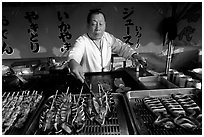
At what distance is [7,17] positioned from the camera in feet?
15.0

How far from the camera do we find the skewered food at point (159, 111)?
53.4 inches

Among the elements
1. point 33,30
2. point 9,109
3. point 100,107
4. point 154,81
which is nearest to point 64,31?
point 33,30

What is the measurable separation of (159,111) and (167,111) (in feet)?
0.34

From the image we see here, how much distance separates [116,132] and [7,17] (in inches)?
179

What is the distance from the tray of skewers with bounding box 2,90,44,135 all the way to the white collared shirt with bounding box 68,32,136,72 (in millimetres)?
1702

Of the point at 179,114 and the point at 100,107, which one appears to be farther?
the point at 100,107

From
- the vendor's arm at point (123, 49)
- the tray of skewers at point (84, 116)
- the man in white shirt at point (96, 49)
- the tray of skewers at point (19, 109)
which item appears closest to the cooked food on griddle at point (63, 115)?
the tray of skewers at point (84, 116)

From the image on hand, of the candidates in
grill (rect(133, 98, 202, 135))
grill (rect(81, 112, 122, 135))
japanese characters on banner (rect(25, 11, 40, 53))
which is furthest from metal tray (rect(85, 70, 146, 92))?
japanese characters on banner (rect(25, 11, 40, 53))

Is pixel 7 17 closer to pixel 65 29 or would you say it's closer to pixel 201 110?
pixel 65 29

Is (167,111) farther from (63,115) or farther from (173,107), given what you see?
(63,115)

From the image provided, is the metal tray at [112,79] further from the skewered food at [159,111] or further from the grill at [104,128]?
the grill at [104,128]

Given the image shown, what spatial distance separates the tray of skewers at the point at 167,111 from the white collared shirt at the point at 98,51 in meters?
1.72

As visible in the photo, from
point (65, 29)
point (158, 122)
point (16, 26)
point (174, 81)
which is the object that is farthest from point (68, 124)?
point (16, 26)

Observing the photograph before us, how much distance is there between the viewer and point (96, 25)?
325 centimetres
